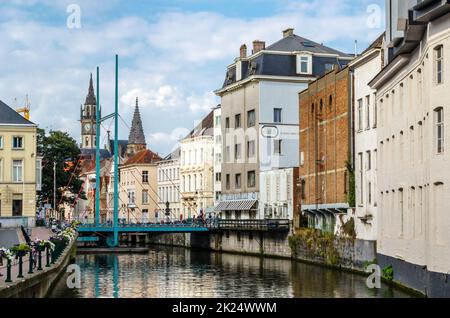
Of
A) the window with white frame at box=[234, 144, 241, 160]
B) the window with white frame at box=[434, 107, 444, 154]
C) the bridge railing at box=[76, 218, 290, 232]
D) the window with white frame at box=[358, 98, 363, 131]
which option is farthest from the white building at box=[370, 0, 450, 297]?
the window with white frame at box=[234, 144, 241, 160]

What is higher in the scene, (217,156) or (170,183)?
(217,156)

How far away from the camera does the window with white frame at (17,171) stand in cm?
7406

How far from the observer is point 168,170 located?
11150 cm

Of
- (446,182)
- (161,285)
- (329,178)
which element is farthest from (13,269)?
(329,178)

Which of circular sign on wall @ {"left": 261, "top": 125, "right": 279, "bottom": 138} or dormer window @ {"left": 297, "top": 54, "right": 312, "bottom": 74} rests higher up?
dormer window @ {"left": 297, "top": 54, "right": 312, "bottom": 74}

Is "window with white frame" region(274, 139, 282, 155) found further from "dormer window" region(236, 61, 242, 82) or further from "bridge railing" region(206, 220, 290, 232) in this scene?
"dormer window" region(236, 61, 242, 82)

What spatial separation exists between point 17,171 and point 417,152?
48.1 meters

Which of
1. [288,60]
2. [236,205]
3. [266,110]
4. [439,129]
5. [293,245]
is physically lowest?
[293,245]

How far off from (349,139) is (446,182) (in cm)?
2152

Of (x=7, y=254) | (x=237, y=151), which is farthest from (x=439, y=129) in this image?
(x=237, y=151)

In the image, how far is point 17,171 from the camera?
244ft

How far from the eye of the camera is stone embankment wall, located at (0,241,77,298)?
24.9 meters

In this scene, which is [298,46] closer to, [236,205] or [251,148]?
[251,148]

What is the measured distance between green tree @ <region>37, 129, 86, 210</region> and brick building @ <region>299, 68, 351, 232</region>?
39.5m
